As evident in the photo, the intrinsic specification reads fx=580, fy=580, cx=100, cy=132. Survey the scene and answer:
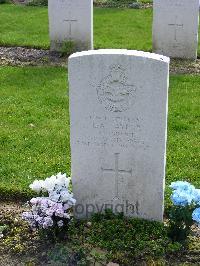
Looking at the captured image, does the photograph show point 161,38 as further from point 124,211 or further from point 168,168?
point 124,211

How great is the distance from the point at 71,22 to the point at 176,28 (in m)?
1.88

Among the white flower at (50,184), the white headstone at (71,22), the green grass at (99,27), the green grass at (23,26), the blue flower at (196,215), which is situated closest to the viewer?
the blue flower at (196,215)

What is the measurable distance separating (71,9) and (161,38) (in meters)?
1.69

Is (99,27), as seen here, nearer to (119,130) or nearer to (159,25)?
(159,25)

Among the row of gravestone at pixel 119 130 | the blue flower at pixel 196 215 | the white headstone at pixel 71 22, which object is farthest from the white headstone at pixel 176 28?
the blue flower at pixel 196 215

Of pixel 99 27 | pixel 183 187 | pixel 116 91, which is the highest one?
pixel 99 27

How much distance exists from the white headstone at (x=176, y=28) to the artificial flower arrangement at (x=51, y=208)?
5.86 m

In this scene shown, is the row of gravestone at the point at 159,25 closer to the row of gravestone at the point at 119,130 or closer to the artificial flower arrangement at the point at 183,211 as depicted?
the row of gravestone at the point at 119,130

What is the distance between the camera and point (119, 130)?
489 centimetres

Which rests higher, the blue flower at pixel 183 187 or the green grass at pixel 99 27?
the green grass at pixel 99 27

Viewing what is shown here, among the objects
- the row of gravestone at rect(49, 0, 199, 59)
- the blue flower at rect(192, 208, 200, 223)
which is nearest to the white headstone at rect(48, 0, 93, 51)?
the row of gravestone at rect(49, 0, 199, 59)

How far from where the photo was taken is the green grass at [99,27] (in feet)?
37.0

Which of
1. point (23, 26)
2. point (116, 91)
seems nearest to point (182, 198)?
point (116, 91)

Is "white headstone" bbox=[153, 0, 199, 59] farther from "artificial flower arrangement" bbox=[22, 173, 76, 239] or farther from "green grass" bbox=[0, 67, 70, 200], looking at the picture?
"artificial flower arrangement" bbox=[22, 173, 76, 239]
